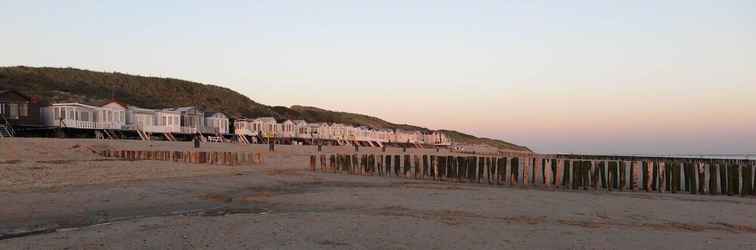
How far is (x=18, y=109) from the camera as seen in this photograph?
48.6m

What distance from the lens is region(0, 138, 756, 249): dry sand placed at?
966cm

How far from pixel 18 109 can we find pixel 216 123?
23178 mm

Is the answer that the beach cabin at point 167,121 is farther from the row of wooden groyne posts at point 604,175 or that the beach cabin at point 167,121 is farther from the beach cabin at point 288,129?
the row of wooden groyne posts at point 604,175

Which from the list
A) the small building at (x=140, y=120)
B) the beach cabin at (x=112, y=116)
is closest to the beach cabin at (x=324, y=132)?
the small building at (x=140, y=120)

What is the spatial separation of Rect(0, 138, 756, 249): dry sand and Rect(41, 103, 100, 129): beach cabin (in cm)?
3121

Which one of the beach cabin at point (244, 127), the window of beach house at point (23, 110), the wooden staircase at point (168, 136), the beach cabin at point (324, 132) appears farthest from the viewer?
the beach cabin at point (324, 132)

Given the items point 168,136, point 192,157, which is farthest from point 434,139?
point 192,157

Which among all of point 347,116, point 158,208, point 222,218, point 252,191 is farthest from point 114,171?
point 347,116

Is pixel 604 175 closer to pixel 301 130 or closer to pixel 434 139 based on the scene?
pixel 301 130

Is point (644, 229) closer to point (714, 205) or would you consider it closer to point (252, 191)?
point (714, 205)

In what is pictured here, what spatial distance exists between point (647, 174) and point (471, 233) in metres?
15.1

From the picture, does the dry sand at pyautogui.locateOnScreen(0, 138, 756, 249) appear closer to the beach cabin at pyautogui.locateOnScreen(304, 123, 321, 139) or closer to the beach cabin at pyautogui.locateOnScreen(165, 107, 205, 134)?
the beach cabin at pyautogui.locateOnScreen(165, 107, 205, 134)

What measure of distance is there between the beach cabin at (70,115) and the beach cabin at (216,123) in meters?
15.0

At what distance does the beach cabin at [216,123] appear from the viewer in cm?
6819
